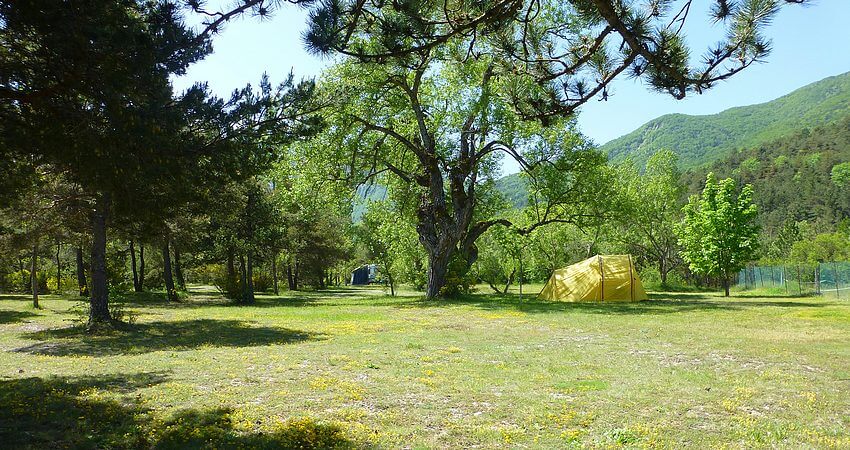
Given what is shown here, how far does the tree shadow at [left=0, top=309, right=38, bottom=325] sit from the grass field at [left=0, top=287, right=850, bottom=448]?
2.41 m

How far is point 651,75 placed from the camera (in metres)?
6.11

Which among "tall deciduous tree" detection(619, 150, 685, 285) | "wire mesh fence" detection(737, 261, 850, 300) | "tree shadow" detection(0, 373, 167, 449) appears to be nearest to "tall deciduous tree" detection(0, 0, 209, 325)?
"tree shadow" detection(0, 373, 167, 449)

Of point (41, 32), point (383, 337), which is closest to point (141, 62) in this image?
point (41, 32)

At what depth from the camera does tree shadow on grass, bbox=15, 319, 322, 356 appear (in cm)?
1128

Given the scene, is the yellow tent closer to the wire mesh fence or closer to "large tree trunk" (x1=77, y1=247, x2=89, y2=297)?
the wire mesh fence

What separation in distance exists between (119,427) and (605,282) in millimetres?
23813

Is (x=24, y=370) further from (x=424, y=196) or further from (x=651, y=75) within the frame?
(x=424, y=196)

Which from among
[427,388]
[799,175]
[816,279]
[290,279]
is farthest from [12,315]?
[799,175]

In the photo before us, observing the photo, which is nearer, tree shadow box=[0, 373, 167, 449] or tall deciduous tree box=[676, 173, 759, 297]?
tree shadow box=[0, 373, 167, 449]

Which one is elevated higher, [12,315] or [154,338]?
[12,315]

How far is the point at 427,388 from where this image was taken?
7.55 meters

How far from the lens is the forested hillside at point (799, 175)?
87562 mm

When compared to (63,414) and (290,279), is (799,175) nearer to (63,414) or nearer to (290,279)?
(290,279)

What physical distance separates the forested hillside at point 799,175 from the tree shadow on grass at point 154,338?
90.9 meters
